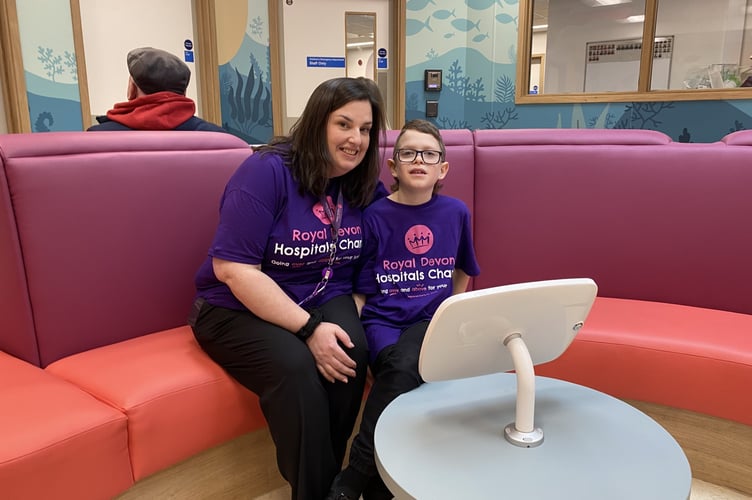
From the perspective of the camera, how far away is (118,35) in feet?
13.2

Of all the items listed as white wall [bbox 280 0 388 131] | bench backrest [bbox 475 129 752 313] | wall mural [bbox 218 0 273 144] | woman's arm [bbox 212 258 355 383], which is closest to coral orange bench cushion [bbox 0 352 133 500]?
woman's arm [bbox 212 258 355 383]

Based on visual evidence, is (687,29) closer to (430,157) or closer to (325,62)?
(325,62)

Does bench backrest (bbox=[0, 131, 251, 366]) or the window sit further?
the window

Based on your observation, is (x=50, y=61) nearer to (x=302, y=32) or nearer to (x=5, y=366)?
(x=302, y=32)

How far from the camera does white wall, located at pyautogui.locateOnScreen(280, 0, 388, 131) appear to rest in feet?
15.7

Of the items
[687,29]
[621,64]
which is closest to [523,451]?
[621,64]

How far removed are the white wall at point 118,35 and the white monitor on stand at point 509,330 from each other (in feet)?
12.2

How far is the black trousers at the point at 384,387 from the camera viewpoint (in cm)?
138

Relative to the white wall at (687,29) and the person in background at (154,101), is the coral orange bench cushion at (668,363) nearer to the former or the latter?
the person in background at (154,101)

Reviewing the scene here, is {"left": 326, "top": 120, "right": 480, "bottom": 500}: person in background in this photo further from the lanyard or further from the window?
the window

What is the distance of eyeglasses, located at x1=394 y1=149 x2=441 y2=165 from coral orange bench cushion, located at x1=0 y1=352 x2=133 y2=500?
100 centimetres

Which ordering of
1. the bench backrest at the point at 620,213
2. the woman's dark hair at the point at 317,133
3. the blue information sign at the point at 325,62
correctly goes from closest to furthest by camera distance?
1. the woman's dark hair at the point at 317,133
2. the bench backrest at the point at 620,213
3. the blue information sign at the point at 325,62

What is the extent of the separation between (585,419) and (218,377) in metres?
0.93

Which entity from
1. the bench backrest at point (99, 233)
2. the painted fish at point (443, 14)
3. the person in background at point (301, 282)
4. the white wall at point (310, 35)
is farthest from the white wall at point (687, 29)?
the bench backrest at point (99, 233)
